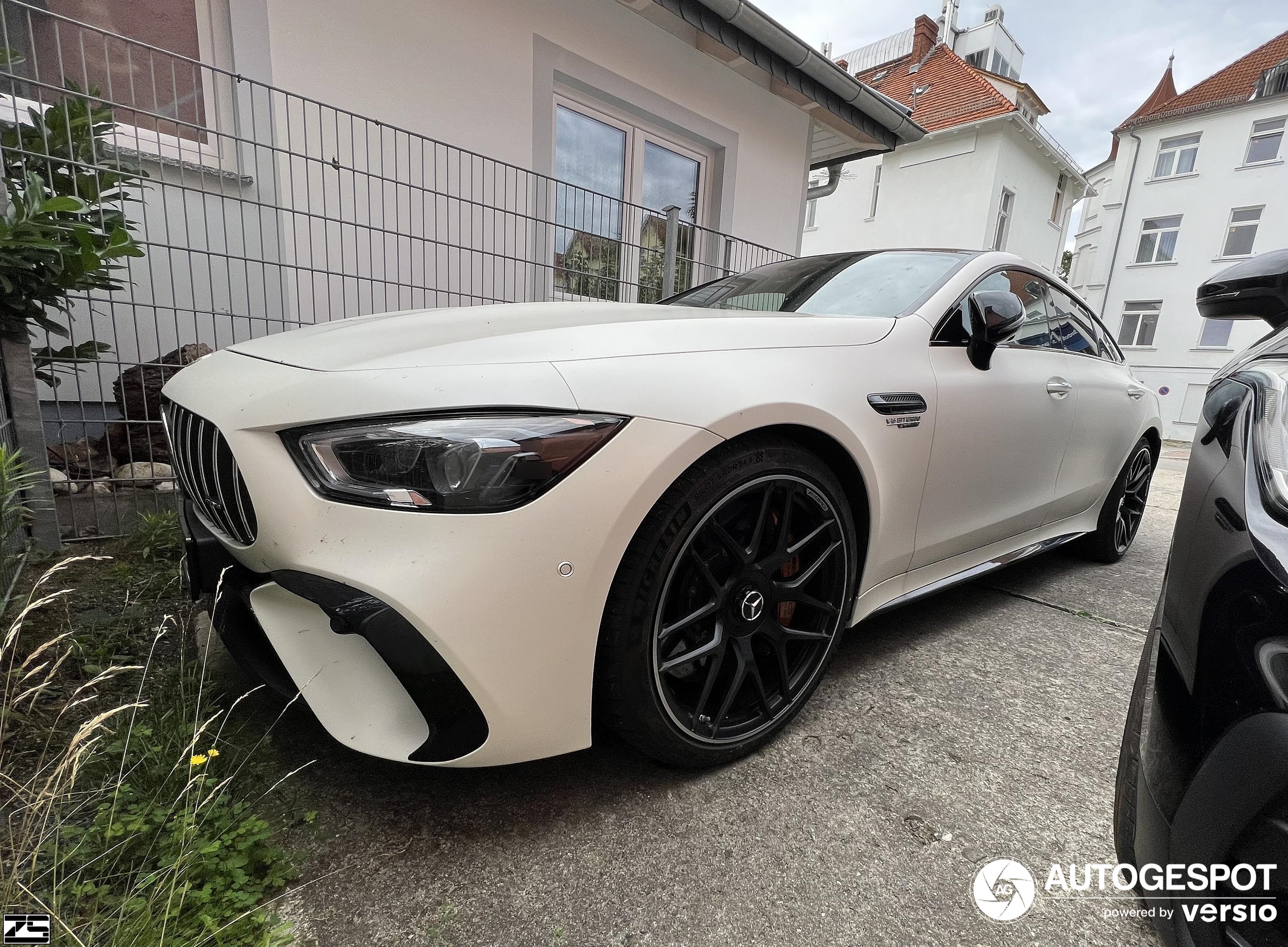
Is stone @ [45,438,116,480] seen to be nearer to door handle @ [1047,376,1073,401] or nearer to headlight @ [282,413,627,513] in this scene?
headlight @ [282,413,627,513]

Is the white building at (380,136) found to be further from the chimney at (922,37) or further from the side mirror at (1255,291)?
the chimney at (922,37)

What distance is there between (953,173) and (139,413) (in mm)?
17139

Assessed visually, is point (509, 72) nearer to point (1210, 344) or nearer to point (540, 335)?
point (540, 335)

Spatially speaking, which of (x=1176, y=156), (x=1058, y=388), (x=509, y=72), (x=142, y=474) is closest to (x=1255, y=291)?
(x=1058, y=388)

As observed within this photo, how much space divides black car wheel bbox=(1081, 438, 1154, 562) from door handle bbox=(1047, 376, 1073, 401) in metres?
0.93

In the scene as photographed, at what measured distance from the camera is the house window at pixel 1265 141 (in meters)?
18.0

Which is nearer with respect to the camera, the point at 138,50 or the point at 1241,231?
the point at 138,50

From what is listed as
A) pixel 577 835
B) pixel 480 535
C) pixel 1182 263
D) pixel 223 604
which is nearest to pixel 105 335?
pixel 223 604

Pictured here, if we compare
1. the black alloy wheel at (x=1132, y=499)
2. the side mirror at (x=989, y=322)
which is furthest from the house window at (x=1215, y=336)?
the side mirror at (x=989, y=322)

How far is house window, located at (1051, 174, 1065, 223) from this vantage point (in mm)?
17688

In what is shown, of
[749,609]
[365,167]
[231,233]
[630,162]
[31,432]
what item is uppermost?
[630,162]

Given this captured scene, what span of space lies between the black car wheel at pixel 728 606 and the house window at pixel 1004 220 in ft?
54.5

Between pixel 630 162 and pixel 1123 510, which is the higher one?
pixel 630 162

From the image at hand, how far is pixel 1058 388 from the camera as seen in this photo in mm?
2252
